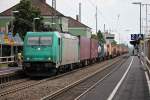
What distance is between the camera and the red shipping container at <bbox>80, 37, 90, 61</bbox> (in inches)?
1855

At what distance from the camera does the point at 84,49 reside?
4950 cm

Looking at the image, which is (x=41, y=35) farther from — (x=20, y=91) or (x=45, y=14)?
(x=45, y=14)

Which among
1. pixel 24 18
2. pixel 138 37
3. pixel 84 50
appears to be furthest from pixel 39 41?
pixel 24 18

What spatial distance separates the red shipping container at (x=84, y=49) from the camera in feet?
155

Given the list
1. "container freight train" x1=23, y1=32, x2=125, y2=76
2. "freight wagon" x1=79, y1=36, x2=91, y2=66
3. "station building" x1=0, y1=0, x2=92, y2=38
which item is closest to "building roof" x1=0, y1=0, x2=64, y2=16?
"station building" x1=0, y1=0, x2=92, y2=38

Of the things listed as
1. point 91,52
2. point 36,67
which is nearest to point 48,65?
point 36,67

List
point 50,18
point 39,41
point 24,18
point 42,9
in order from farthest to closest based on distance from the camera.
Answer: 1. point 42,9
2. point 50,18
3. point 24,18
4. point 39,41

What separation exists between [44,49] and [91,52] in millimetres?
24050

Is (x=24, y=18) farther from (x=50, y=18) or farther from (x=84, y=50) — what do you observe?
(x=50, y=18)

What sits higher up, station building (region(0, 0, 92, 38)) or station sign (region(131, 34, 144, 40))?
station building (region(0, 0, 92, 38))

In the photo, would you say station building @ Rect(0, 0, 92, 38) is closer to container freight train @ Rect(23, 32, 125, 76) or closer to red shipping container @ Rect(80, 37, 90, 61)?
red shipping container @ Rect(80, 37, 90, 61)

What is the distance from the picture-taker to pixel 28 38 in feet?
109

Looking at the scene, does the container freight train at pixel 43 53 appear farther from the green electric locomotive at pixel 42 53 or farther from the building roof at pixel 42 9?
the building roof at pixel 42 9

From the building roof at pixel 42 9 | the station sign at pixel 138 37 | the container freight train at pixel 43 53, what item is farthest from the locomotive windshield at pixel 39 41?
the building roof at pixel 42 9
